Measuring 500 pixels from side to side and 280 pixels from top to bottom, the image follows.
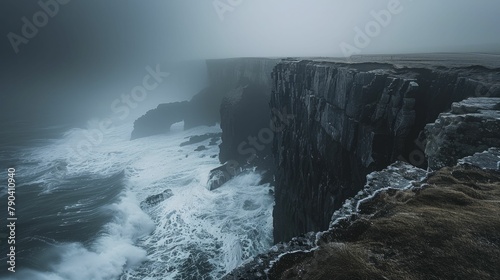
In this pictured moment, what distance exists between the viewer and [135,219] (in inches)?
896

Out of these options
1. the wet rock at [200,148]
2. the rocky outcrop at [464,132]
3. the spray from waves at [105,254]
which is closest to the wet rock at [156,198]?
the spray from waves at [105,254]

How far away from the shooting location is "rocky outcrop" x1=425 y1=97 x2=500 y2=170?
5.36m

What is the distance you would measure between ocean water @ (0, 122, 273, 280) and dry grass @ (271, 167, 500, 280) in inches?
535

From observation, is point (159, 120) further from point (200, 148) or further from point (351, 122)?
point (351, 122)

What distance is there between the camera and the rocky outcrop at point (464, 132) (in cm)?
536

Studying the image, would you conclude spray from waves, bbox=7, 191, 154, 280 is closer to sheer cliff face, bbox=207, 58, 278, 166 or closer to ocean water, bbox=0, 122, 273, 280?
ocean water, bbox=0, 122, 273, 280

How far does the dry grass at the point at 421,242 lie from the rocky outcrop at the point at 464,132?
145 centimetres

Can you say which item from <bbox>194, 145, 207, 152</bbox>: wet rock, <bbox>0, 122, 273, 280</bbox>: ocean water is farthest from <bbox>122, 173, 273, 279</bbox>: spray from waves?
<bbox>194, 145, 207, 152</bbox>: wet rock

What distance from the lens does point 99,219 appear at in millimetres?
23484

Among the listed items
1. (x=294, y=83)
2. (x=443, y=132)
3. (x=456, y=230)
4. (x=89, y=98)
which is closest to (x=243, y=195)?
(x=294, y=83)

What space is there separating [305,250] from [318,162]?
33.5ft

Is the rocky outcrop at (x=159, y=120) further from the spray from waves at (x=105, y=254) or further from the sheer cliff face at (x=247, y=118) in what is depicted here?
the spray from waves at (x=105, y=254)

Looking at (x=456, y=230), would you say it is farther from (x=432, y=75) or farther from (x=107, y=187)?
(x=107, y=187)

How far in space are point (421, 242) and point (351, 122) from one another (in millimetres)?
7233
